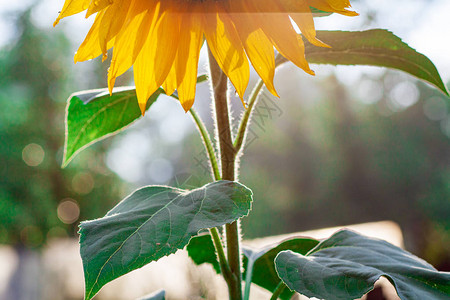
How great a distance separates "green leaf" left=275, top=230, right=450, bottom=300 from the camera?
282mm

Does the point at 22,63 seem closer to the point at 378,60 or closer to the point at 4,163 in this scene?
the point at 4,163

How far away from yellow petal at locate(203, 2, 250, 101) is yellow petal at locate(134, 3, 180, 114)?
3 centimetres

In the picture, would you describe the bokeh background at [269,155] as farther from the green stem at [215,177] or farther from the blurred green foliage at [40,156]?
the green stem at [215,177]

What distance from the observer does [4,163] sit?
820cm

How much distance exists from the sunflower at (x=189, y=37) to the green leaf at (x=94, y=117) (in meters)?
0.12

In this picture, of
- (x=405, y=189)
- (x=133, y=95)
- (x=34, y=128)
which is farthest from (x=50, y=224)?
(x=133, y=95)

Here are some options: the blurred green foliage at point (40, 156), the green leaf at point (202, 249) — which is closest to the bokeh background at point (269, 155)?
the blurred green foliage at point (40, 156)

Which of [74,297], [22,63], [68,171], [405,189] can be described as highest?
[22,63]

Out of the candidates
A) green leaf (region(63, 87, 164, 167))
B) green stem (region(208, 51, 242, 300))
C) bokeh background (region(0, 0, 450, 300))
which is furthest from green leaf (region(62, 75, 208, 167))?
bokeh background (region(0, 0, 450, 300))

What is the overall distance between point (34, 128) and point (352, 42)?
346 inches

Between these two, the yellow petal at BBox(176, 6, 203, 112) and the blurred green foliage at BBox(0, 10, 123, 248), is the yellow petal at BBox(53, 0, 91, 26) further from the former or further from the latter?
the blurred green foliage at BBox(0, 10, 123, 248)

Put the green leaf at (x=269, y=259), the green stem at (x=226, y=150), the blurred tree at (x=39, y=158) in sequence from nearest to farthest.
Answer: the green stem at (x=226, y=150)
the green leaf at (x=269, y=259)
the blurred tree at (x=39, y=158)

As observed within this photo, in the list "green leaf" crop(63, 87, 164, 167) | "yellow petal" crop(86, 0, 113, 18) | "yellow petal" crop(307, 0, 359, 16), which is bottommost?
"green leaf" crop(63, 87, 164, 167)

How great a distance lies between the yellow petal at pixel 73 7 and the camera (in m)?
0.31
